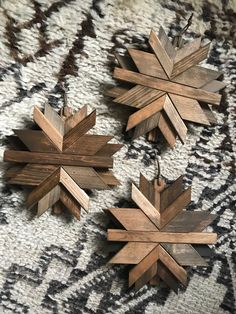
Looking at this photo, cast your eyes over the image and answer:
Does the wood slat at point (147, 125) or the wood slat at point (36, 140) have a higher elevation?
the wood slat at point (147, 125)

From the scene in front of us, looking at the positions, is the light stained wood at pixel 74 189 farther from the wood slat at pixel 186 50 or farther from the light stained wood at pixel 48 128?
the wood slat at pixel 186 50

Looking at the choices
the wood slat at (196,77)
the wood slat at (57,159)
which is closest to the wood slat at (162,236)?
the wood slat at (57,159)

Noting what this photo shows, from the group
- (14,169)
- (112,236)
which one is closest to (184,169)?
(112,236)

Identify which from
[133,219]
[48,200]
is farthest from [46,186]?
[133,219]

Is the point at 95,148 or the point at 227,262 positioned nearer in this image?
the point at 95,148

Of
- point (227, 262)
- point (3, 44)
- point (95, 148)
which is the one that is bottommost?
point (227, 262)

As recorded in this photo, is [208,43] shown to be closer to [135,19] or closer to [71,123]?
[135,19]

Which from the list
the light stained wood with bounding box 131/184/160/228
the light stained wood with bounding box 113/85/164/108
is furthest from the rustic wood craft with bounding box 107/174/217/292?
the light stained wood with bounding box 113/85/164/108

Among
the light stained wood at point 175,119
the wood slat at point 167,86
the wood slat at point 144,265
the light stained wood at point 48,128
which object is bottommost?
the wood slat at point 144,265
